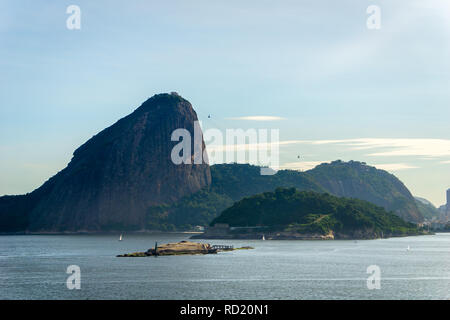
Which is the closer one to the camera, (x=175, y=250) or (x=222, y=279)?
(x=222, y=279)

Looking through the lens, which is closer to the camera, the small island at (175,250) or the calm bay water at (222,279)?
the calm bay water at (222,279)

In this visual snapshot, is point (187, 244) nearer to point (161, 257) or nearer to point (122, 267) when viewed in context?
point (161, 257)

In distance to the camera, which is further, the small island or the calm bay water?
the small island

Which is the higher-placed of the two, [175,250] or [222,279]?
[175,250]

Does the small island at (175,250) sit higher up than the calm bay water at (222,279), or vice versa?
the small island at (175,250)

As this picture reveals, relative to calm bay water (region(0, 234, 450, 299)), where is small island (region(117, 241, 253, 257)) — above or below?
above
